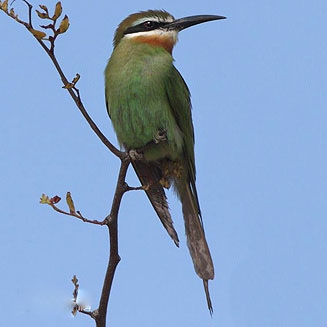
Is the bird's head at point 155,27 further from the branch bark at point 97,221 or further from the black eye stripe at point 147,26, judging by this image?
the branch bark at point 97,221

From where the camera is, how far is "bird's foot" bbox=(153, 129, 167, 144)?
11.2 ft

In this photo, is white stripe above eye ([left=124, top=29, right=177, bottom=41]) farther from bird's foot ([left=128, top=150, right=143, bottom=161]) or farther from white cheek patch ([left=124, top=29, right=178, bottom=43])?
bird's foot ([left=128, top=150, right=143, bottom=161])

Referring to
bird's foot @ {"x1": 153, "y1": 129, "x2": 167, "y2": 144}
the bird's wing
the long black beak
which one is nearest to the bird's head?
the long black beak

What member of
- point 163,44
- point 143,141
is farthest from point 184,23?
point 143,141

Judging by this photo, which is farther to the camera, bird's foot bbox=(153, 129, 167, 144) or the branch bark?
bird's foot bbox=(153, 129, 167, 144)

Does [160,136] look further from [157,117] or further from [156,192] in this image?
[156,192]

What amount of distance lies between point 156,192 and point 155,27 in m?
0.96

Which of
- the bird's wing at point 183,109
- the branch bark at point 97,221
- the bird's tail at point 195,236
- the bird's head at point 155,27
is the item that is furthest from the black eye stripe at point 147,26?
the branch bark at point 97,221

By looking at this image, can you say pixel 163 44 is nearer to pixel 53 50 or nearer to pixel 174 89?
pixel 174 89

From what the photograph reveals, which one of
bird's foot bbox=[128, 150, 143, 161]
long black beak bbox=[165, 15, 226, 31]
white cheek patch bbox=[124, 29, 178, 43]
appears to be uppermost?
long black beak bbox=[165, 15, 226, 31]

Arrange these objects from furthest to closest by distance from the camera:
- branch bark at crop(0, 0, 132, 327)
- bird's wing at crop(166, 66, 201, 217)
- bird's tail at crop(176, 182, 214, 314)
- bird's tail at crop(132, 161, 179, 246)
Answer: bird's wing at crop(166, 66, 201, 217), bird's tail at crop(132, 161, 179, 246), bird's tail at crop(176, 182, 214, 314), branch bark at crop(0, 0, 132, 327)

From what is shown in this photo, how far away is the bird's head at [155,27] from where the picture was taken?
394cm

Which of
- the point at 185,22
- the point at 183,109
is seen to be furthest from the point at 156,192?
the point at 185,22

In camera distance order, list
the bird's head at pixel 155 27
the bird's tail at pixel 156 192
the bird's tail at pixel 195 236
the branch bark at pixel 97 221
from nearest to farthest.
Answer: the branch bark at pixel 97 221 < the bird's tail at pixel 195 236 < the bird's tail at pixel 156 192 < the bird's head at pixel 155 27
